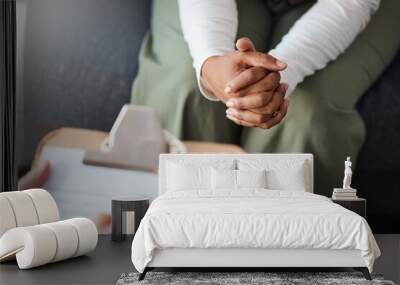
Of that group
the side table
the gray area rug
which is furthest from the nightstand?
the side table

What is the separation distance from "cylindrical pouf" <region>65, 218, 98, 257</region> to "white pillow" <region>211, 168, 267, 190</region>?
1037 millimetres

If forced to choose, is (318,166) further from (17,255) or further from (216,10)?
(17,255)

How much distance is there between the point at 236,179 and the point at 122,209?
93 centimetres

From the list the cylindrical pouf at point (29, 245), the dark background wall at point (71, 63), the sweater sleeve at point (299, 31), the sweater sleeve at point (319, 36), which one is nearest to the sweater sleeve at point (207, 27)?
the sweater sleeve at point (299, 31)

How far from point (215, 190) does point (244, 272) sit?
93 cm

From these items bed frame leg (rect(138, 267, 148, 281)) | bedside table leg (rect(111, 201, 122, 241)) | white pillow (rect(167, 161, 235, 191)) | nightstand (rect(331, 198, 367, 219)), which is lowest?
bedside table leg (rect(111, 201, 122, 241))

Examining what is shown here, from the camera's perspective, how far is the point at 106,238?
220 inches

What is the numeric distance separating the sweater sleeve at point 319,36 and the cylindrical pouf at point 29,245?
210cm

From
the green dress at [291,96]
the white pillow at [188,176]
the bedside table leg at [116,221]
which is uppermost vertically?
the green dress at [291,96]

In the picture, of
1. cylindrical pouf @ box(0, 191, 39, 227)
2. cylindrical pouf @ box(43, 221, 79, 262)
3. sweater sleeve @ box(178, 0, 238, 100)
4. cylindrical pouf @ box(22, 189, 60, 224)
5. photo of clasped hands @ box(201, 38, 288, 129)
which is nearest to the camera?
photo of clasped hands @ box(201, 38, 288, 129)

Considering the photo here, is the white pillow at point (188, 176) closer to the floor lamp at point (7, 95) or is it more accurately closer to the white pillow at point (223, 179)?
the white pillow at point (223, 179)

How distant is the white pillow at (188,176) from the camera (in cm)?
534

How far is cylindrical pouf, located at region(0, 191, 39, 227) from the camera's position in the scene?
455 cm

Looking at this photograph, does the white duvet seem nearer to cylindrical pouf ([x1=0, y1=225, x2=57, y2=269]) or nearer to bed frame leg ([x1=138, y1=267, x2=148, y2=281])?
bed frame leg ([x1=138, y1=267, x2=148, y2=281])
